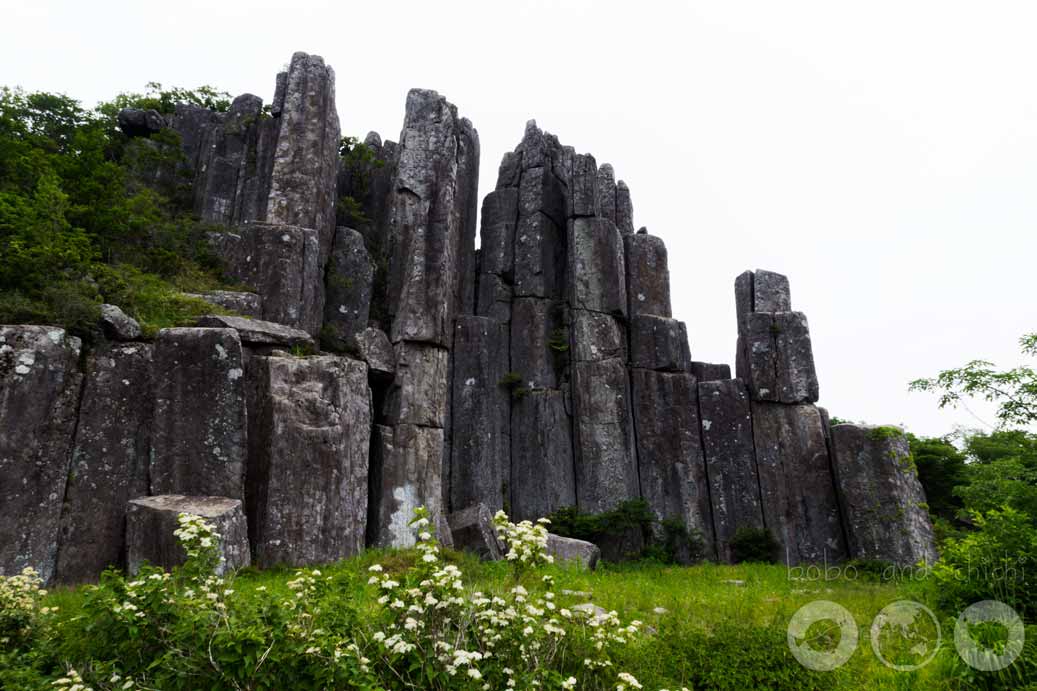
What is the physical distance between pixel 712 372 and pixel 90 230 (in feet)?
60.7

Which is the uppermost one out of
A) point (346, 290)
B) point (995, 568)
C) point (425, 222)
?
point (425, 222)

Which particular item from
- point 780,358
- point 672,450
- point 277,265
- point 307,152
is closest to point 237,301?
point 277,265

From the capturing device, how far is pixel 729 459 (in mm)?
21078

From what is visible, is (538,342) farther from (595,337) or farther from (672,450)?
(672,450)

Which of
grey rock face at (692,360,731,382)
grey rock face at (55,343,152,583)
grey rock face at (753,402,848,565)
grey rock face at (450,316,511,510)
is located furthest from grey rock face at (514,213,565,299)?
grey rock face at (55,343,152,583)

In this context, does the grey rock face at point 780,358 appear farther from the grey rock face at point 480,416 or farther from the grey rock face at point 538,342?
the grey rock face at point 480,416

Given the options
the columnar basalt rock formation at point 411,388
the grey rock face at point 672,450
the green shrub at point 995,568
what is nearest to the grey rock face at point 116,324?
the columnar basalt rock formation at point 411,388

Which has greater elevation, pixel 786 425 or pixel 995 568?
pixel 786 425

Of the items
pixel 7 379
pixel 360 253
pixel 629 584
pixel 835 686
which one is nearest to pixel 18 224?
pixel 7 379

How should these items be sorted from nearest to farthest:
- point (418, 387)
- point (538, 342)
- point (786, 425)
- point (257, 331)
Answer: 1. point (257, 331)
2. point (418, 387)
3. point (786, 425)
4. point (538, 342)

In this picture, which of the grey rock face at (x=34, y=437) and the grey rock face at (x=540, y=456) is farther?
the grey rock face at (x=540, y=456)

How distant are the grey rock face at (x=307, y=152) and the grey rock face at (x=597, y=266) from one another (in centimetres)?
816

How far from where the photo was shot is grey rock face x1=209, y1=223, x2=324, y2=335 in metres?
16.9

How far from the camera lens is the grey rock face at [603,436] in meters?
20.6
